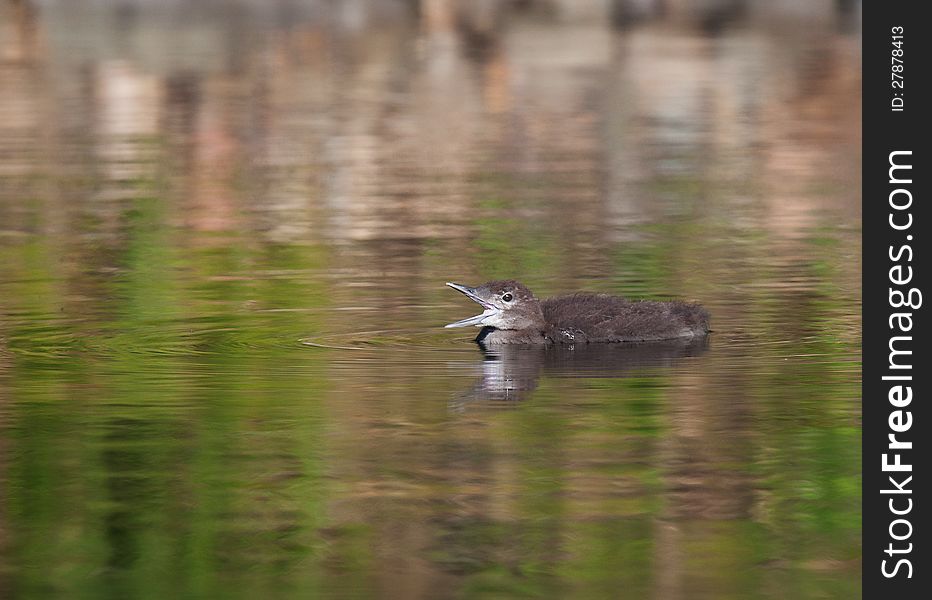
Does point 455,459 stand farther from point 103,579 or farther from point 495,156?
point 495,156

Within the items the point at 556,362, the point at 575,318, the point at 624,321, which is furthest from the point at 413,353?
the point at 624,321

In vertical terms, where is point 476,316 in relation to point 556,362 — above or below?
above

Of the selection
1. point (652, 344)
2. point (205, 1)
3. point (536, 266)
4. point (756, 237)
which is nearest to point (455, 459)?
point (652, 344)

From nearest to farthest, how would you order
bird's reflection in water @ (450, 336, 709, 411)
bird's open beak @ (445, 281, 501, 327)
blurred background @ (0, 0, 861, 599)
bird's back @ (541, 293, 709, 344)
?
blurred background @ (0, 0, 861, 599), bird's reflection in water @ (450, 336, 709, 411), bird's back @ (541, 293, 709, 344), bird's open beak @ (445, 281, 501, 327)

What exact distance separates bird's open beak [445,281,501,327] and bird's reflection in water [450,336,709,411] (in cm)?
16

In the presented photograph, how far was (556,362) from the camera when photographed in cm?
1247

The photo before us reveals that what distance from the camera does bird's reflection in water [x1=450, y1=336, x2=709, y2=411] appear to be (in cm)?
1145

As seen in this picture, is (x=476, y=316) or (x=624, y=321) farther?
(x=476, y=316)

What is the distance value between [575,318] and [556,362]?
1.83 feet

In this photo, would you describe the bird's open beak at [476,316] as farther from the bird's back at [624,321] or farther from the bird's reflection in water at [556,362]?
the bird's back at [624,321]

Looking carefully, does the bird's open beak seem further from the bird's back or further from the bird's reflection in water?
the bird's back

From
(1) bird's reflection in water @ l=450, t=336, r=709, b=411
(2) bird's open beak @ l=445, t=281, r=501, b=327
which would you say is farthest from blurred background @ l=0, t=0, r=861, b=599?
(2) bird's open beak @ l=445, t=281, r=501, b=327

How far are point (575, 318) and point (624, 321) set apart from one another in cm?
28

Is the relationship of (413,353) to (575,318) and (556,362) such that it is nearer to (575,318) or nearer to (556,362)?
(556,362)
